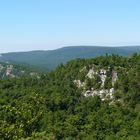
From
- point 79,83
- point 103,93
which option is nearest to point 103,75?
point 103,93

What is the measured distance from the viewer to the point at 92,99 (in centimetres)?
17125

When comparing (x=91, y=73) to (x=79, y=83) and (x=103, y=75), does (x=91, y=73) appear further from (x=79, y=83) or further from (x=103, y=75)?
(x=79, y=83)

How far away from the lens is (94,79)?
17650cm

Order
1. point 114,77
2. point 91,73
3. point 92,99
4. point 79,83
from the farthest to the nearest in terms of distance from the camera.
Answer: point 79,83 < point 91,73 < point 114,77 < point 92,99

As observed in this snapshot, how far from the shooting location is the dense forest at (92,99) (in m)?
139

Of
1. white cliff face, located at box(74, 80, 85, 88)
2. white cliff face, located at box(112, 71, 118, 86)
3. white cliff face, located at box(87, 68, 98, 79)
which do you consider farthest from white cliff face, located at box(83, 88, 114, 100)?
white cliff face, located at box(87, 68, 98, 79)

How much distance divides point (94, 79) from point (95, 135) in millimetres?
45317

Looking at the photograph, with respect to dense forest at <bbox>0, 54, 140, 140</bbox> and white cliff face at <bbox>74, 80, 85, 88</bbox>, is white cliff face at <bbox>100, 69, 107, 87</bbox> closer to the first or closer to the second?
dense forest at <bbox>0, 54, 140, 140</bbox>

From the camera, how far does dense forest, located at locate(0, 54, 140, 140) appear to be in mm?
138625

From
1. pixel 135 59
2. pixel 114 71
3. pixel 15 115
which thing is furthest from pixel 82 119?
pixel 15 115

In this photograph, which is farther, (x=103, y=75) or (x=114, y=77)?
(x=103, y=75)

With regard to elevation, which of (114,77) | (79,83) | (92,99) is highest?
(114,77)

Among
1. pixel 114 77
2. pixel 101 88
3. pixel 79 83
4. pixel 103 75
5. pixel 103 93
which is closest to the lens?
pixel 103 93

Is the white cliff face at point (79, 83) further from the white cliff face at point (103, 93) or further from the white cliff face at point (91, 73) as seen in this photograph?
the white cliff face at point (103, 93)
